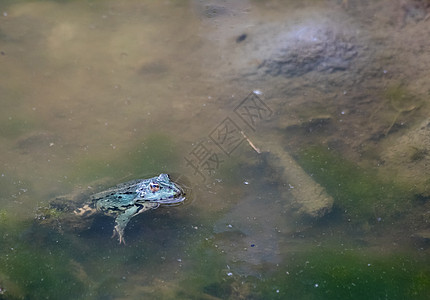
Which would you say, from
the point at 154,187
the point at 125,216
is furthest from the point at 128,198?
the point at 154,187

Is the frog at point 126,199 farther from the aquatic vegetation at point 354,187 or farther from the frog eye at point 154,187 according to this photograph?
the aquatic vegetation at point 354,187

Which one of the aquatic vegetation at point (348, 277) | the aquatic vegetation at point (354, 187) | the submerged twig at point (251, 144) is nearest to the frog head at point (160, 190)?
the submerged twig at point (251, 144)

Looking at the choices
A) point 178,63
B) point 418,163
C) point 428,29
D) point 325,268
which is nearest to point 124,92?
point 178,63

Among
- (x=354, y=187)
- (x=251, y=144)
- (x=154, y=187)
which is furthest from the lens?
(x=251, y=144)

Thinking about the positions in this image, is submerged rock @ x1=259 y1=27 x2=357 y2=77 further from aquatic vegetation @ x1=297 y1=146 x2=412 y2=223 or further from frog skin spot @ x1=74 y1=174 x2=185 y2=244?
frog skin spot @ x1=74 y1=174 x2=185 y2=244

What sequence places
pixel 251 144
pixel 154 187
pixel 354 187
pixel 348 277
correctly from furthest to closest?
pixel 251 144
pixel 354 187
pixel 154 187
pixel 348 277

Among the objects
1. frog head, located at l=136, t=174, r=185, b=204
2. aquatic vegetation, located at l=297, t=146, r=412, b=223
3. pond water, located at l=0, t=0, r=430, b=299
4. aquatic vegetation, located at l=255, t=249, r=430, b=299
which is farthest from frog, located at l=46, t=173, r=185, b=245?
aquatic vegetation, located at l=297, t=146, r=412, b=223

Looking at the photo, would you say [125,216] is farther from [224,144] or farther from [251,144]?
[251,144]
